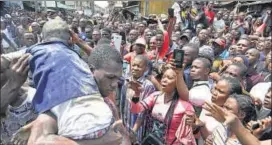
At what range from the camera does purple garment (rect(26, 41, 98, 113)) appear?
6.60 ft

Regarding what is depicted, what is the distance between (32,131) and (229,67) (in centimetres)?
245

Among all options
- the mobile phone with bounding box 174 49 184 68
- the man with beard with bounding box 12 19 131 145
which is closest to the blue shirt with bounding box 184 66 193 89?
the mobile phone with bounding box 174 49 184 68

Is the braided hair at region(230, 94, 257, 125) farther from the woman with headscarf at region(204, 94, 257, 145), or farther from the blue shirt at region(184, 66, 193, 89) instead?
the blue shirt at region(184, 66, 193, 89)

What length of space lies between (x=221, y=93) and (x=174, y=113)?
0.43 metres

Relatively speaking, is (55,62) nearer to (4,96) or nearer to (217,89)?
(4,96)

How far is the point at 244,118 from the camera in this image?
2869 millimetres

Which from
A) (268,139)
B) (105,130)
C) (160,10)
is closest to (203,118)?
(268,139)

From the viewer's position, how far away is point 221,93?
10.5 feet

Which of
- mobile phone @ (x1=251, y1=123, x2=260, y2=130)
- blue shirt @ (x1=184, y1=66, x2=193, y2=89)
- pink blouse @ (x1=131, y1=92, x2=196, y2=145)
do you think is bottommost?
pink blouse @ (x1=131, y1=92, x2=196, y2=145)

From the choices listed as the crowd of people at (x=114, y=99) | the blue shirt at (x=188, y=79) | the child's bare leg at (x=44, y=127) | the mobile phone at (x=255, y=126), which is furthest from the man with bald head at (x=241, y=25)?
the child's bare leg at (x=44, y=127)

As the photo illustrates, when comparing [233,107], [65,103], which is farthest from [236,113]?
[65,103]

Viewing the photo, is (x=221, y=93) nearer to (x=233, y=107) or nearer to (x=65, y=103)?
(x=233, y=107)

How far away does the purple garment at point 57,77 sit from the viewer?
2012 millimetres

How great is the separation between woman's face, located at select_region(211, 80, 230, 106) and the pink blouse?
24 cm
